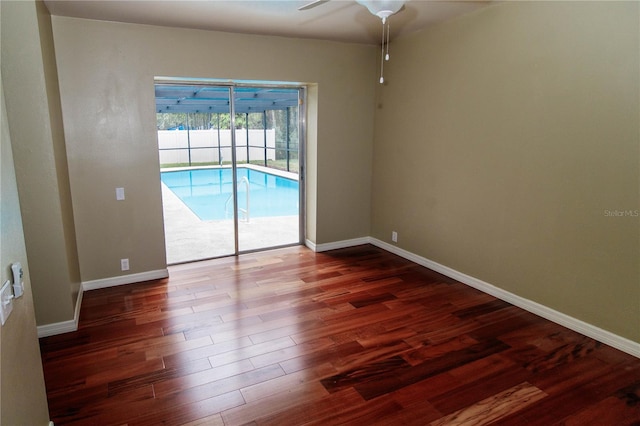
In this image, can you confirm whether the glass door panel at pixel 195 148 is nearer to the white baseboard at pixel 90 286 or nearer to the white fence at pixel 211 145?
the white fence at pixel 211 145

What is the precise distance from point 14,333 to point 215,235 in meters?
4.41

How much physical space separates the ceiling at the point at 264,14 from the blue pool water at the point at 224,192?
11.2 feet

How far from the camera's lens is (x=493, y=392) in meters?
2.36

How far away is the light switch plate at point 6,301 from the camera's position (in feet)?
4.26

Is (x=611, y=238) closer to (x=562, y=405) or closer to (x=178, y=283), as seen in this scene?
(x=562, y=405)

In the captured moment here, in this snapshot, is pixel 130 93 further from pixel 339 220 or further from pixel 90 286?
pixel 339 220

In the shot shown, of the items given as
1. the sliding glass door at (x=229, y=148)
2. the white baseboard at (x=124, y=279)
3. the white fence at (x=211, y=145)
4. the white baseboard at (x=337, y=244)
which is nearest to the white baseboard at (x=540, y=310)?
the white baseboard at (x=337, y=244)

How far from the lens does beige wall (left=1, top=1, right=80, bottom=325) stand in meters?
2.59

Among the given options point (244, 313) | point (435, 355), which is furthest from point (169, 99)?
point (435, 355)

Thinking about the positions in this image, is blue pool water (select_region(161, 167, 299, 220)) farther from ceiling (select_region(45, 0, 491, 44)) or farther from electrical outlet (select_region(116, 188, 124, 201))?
ceiling (select_region(45, 0, 491, 44))

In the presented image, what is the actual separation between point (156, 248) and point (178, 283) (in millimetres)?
463

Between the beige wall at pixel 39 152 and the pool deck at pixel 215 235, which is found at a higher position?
the beige wall at pixel 39 152

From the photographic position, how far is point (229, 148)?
467 centimetres

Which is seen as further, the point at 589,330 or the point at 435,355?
the point at 589,330
